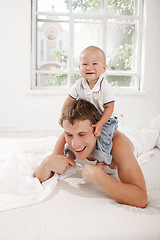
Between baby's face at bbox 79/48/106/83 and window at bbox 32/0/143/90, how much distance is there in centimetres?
313

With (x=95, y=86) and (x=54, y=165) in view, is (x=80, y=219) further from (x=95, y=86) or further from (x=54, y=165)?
(x=95, y=86)

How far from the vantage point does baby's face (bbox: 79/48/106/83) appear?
1.49 meters

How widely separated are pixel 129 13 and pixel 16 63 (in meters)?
2.28

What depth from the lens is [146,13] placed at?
14.7ft

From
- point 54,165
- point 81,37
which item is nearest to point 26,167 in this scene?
point 54,165

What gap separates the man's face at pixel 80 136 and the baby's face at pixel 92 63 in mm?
370

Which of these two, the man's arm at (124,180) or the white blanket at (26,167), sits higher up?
the man's arm at (124,180)

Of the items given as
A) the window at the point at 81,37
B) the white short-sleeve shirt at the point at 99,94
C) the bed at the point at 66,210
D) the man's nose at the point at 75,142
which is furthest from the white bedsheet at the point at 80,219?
the window at the point at 81,37

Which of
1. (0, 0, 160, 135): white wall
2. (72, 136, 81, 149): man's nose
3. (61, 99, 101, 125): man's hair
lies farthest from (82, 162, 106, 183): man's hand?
(0, 0, 160, 135): white wall

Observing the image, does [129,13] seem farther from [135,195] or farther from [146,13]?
[135,195]

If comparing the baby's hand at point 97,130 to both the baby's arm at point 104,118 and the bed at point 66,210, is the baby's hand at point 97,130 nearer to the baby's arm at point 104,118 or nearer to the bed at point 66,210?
the baby's arm at point 104,118

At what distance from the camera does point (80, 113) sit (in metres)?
1.25

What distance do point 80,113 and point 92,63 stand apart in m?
0.40

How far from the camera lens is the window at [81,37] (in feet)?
14.8
